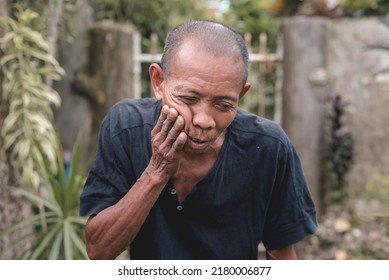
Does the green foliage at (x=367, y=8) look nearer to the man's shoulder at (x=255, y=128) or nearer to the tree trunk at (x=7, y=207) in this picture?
the tree trunk at (x=7, y=207)

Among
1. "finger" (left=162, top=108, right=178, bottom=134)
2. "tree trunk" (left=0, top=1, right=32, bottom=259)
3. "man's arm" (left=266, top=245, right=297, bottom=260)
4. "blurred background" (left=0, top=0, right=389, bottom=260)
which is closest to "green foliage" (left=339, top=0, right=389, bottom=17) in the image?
"blurred background" (left=0, top=0, right=389, bottom=260)

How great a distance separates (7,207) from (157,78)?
254 centimetres

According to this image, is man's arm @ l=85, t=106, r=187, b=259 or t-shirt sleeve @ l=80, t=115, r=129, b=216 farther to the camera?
t-shirt sleeve @ l=80, t=115, r=129, b=216

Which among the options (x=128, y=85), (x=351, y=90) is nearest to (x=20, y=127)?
(x=128, y=85)

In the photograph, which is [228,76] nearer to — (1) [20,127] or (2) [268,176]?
(2) [268,176]

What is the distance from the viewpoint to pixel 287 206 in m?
2.51

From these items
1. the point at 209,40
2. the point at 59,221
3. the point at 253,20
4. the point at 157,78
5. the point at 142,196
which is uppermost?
the point at 253,20

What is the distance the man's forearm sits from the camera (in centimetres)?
224

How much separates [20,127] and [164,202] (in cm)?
248

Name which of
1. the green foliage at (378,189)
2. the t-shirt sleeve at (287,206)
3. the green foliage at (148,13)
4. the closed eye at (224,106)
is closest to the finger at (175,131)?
the closed eye at (224,106)

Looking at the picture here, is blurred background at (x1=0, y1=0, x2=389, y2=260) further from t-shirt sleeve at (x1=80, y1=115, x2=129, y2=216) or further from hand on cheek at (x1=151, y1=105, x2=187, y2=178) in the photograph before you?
hand on cheek at (x1=151, y1=105, x2=187, y2=178)

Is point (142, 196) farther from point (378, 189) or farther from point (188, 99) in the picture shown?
point (378, 189)

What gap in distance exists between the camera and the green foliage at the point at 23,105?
4.44 m

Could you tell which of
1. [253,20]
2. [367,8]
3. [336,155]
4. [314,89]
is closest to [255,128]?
[336,155]
